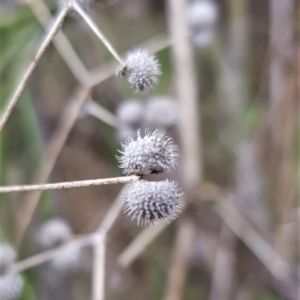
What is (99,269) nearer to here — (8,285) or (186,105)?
(8,285)

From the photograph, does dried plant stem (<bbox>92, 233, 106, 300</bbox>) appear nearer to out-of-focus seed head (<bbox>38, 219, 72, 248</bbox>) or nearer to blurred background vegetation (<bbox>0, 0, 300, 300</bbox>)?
out-of-focus seed head (<bbox>38, 219, 72, 248</bbox>)

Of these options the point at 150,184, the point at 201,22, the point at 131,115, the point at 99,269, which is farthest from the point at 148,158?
the point at 201,22

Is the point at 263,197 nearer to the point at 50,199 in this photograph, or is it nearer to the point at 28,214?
the point at 50,199

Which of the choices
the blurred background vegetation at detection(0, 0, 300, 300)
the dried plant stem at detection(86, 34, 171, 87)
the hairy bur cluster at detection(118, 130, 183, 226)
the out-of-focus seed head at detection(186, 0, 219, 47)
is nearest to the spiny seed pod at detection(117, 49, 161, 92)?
the hairy bur cluster at detection(118, 130, 183, 226)

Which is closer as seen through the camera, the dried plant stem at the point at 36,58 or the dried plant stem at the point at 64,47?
the dried plant stem at the point at 36,58

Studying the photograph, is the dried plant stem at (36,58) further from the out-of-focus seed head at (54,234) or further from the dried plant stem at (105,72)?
the out-of-focus seed head at (54,234)

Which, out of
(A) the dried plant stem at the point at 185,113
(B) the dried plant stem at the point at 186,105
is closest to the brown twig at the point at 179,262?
(A) the dried plant stem at the point at 185,113

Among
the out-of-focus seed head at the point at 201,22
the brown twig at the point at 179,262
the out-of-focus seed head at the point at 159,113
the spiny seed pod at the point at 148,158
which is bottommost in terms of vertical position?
the spiny seed pod at the point at 148,158

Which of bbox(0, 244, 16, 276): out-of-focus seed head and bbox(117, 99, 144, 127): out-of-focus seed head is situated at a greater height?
bbox(117, 99, 144, 127): out-of-focus seed head
